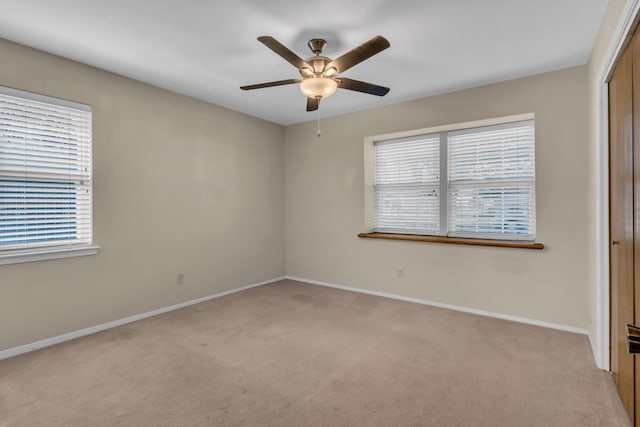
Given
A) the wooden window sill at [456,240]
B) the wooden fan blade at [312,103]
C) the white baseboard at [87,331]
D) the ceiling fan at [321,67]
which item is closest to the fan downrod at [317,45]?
the ceiling fan at [321,67]

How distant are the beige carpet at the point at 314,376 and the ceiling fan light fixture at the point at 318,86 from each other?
2043 millimetres

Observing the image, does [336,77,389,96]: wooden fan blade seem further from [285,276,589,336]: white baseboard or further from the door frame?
[285,276,589,336]: white baseboard

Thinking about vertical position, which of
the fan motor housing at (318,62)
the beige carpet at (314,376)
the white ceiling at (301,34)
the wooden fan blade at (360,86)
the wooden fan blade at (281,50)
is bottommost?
the beige carpet at (314,376)

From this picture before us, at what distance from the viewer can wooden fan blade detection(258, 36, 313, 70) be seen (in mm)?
1957

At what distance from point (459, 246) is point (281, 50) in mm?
2760

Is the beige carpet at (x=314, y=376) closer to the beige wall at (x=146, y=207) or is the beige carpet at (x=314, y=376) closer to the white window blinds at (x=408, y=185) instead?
the beige wall at (x=146, y=207)

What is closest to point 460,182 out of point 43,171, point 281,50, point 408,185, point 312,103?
point 408,185

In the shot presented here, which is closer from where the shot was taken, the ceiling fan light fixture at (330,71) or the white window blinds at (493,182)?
the ceiling fan light fixture at (330,71)

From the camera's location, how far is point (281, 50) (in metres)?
2.10

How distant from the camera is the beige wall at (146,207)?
2678 mm

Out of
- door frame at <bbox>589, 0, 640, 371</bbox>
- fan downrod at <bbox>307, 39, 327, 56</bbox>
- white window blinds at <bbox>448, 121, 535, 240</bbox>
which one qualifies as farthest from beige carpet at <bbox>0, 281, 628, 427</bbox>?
fan downrod at <bbox>307, 39, 327, 56</bbox>

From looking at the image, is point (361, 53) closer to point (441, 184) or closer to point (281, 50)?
point (281, 50)

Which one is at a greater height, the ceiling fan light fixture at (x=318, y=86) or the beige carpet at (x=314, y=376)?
the ceiling fan light fixture at (x=318, y=86)

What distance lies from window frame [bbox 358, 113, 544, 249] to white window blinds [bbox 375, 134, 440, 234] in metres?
0.06
